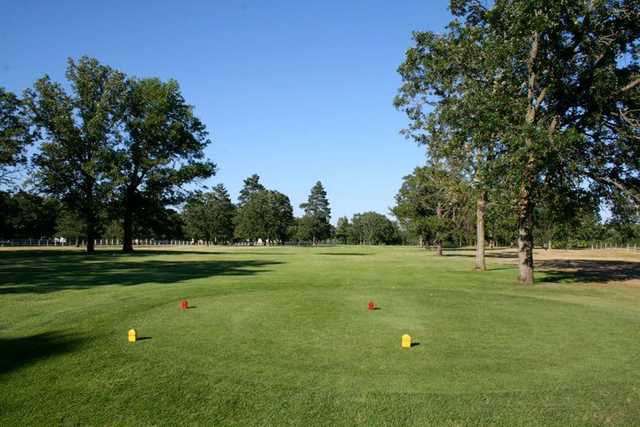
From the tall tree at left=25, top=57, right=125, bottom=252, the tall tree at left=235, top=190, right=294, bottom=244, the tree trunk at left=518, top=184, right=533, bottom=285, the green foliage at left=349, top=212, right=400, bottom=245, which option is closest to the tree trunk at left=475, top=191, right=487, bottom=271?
the tree trunk at left=518, top=184, right=533, bottom=285

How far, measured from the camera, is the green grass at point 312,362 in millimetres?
6285

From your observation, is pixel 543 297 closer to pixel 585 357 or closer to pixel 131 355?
pixel 585 357

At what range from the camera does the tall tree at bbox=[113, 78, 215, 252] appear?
53.1 m

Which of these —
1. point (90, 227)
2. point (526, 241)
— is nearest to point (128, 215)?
point (90, 227)

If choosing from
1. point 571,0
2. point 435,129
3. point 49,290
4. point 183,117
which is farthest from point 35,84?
point 571,0

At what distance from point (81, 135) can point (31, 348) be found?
49296 mm

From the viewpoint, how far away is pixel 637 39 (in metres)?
23.2

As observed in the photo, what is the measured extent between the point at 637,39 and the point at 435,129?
11035 mm

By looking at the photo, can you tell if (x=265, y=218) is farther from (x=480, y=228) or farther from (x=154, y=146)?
(x=480, y=228)

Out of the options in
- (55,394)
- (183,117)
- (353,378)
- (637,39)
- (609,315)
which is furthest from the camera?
(183,117)

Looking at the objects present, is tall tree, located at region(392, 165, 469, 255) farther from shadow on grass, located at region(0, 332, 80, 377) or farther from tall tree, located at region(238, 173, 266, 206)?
tall tree, located at region(238, 173, 266, 206)

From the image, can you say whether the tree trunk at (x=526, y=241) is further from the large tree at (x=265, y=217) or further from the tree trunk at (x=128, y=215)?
the large tree at (x=265, y=217)

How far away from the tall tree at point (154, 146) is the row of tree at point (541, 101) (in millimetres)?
36809

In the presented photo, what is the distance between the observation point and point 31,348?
30.0 ft
